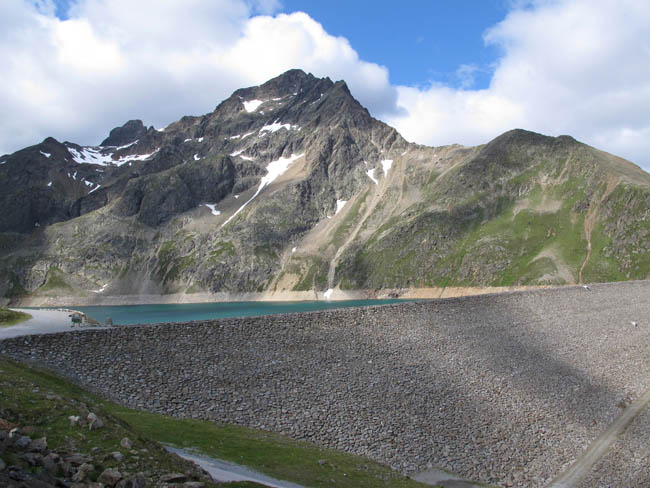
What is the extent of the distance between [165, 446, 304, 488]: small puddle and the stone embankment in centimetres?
675

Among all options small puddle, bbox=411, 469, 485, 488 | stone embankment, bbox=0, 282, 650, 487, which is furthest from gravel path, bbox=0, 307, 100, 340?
small puddle, bbox=411, 469, 485, 488

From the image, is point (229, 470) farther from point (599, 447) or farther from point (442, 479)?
point (599, 447)

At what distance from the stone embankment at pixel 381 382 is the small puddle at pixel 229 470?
6.75 m

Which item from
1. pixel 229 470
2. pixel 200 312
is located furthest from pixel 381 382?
pixel 200 312

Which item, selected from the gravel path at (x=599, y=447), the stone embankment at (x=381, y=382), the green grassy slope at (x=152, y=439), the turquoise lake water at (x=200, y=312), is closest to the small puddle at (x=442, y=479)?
the stone embankment at (x=381, y=382)

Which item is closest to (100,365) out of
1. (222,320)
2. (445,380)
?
(222,320)

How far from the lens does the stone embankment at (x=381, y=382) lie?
2461 centimetres

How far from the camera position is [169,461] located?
12438 mm

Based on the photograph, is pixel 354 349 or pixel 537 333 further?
pixel 537 333

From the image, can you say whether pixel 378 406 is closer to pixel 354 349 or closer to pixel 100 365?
pixel 354 349

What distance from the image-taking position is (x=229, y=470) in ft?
53.1

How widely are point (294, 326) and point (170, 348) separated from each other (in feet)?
29.2

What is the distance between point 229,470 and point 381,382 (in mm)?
16084

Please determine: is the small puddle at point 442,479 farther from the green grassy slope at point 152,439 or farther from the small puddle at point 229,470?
the small puddle at point 229,470
